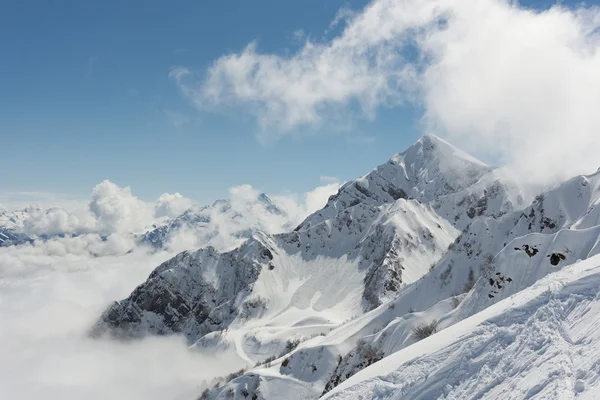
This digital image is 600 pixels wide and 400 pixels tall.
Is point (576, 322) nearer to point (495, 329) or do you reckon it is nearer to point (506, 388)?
point (495, 329)

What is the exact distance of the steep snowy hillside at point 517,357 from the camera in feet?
52.0

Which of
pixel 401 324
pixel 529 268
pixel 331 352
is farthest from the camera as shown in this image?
pixel 331 352

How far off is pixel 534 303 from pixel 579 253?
42192 millimetres

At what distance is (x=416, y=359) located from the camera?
2320 centimetres

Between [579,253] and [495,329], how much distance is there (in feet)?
145

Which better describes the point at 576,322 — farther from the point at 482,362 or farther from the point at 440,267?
the point at 440,267

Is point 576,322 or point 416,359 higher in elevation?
point 416,359

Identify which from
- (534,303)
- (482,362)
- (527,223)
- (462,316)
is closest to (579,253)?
(462,316)

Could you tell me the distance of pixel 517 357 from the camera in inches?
720

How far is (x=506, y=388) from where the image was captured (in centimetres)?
1683

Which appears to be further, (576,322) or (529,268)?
(529,268)

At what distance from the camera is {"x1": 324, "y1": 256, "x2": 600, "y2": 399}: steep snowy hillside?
1586cm

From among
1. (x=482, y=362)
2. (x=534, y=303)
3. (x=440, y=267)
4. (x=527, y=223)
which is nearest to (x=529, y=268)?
(x=534, y=303)

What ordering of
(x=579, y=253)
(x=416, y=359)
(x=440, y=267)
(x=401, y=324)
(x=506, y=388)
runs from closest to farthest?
(x=506, y=388), (x=416, y=359), (x=579, y=253), (x=401, y=324), (x=440, y=267)
